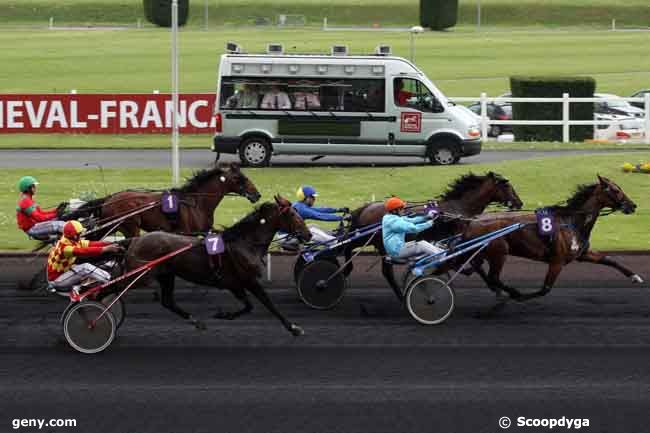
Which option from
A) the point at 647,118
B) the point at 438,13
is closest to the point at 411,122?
the point at 647,118

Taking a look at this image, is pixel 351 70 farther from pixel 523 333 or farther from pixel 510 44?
pixel 510 44

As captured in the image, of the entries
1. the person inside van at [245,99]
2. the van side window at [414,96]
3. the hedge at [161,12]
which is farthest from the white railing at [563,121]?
the hedge at [161,12]

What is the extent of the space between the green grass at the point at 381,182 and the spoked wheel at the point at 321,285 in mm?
5766

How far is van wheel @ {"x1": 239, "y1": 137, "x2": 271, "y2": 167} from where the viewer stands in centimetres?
2609

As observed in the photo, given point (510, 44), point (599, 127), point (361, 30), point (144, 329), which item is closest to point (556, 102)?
point (599, 127)

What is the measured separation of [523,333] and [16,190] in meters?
13.2

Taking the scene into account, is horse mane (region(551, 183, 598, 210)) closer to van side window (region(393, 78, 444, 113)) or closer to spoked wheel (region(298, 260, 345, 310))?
spoked wheel (region(298, 260, 345, 310))

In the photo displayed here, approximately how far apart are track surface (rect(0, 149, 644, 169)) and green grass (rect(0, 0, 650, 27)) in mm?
46847

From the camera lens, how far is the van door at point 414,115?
26078mm

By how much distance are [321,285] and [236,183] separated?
194cm

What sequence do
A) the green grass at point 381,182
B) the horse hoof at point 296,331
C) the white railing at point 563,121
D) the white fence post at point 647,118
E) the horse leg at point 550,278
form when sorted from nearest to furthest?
the horse hoof at point 296,331, the horse leg at point 550,278, the green grass at point 381,182, the white fence post at point 647,118, the white railing at point 563,121

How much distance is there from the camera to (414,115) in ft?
85.6

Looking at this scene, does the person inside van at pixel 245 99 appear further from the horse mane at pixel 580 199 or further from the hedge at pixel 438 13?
the hedge at pixel 438 13

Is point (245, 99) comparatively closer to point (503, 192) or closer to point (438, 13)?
point (503, 192)
